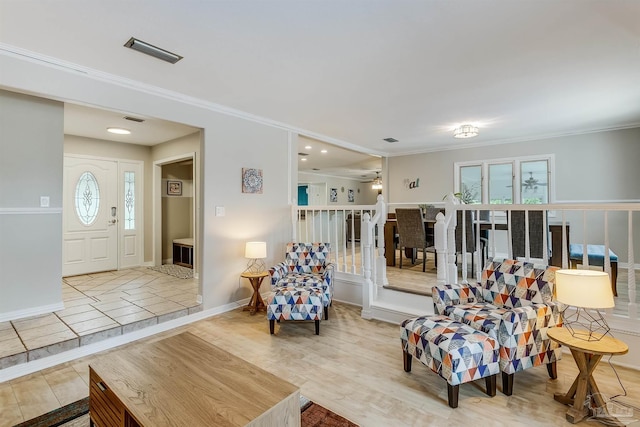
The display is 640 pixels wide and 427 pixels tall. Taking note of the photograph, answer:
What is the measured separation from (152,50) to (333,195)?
339 inches

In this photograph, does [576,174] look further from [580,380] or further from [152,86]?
[152,86]

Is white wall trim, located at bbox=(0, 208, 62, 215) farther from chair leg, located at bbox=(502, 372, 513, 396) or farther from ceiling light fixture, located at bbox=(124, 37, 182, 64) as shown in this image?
chair leg, located at bbox=(502, 372, 513, 396)

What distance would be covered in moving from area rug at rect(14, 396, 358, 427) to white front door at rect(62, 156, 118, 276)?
3954 millimetres

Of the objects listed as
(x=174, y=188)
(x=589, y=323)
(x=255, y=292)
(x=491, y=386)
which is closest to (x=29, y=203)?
(x=255, y=292)

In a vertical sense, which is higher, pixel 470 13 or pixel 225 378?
pixel 470 13

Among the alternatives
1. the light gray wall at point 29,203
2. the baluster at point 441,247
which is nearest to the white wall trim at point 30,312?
the light gray wall at point 29,203

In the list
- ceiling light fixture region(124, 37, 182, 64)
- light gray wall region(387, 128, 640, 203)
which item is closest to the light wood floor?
ceiling light fixture region(124, 37, 182, 64)

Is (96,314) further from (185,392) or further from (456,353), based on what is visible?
(456,353)

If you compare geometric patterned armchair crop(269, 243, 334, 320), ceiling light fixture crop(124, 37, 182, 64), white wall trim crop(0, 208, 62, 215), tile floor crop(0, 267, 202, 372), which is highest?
ceiling light fixture crop(124, 37, 182, 64)

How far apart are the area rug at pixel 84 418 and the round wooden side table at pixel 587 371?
137 centimetres

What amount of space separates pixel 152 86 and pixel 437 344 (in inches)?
141

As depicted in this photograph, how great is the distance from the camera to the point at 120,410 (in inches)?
56.2

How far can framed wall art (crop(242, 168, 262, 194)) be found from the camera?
13.6 feet

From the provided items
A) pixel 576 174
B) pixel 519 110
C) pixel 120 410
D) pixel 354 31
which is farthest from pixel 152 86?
pixel 576 174
